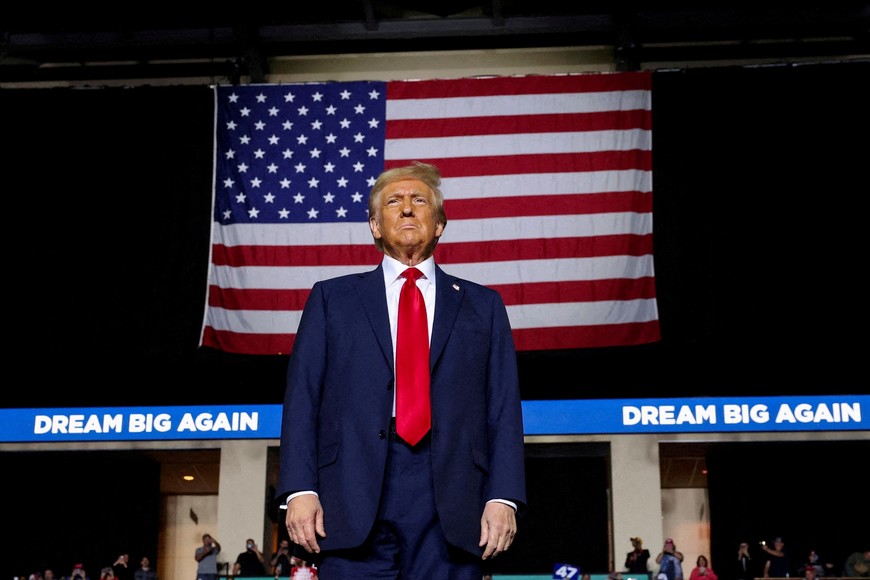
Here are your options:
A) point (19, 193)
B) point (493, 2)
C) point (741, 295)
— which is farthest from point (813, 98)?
point (19, 193)

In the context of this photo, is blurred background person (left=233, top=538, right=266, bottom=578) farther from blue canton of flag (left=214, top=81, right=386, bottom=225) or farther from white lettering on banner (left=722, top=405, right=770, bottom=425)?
white lettering on banner (left=722, top=405, right=770, bottom=425)

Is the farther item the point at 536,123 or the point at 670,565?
the point at 670,565

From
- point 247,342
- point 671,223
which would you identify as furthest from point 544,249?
point 247,342

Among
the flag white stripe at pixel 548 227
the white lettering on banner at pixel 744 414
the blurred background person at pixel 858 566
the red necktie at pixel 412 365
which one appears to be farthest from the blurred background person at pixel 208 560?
the red necktie at pixel 412 365

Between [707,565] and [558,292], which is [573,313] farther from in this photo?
[707,565]

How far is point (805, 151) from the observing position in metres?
12.6

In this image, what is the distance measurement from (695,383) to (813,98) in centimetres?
447

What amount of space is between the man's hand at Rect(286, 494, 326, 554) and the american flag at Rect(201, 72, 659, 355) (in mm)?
9146

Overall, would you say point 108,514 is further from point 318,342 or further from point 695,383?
point 318,342

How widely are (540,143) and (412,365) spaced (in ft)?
30.6

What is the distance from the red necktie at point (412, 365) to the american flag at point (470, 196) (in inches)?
349

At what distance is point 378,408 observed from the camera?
8.02 ft

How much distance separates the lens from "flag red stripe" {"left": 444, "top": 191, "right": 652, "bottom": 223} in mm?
11531

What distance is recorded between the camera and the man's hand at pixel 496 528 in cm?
239
